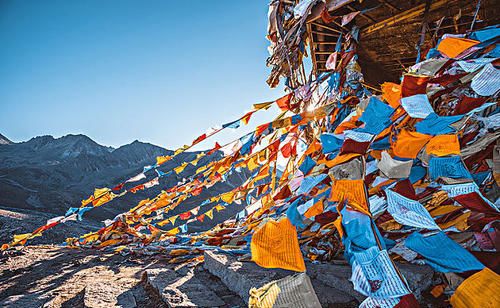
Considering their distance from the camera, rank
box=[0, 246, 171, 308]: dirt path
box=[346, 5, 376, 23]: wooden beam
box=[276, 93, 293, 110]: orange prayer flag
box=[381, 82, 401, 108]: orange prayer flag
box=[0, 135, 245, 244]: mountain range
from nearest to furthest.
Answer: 1. box=[381, 82, 401, 108]: orange prayer flag
2. box=[0, 246, 171, 308]: dirt path
3. box=[276, 93, 293, 110]: orange prayer flag
4. box=[346, 5, 376, 23]: wooden beam
5. box=[0, 135, 245, 244]: mountain range

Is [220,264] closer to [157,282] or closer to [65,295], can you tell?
[157,282]

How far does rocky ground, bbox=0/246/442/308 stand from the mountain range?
613 centimetres

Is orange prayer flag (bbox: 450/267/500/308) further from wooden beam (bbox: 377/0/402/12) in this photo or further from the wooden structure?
wooden beam (bbox: 377/0/402/12)

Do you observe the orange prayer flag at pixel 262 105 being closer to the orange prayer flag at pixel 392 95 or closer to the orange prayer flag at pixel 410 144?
the orange prayer flag at pixel 392 95

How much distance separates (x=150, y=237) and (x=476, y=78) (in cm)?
525

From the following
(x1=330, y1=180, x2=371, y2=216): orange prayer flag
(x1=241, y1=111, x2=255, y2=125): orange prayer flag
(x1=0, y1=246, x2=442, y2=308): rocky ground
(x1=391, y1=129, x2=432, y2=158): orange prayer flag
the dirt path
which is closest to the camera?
(x1=330, y1=180, x2=371, y2=216): orange prayer flag

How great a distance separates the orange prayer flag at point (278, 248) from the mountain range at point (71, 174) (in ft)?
29.7

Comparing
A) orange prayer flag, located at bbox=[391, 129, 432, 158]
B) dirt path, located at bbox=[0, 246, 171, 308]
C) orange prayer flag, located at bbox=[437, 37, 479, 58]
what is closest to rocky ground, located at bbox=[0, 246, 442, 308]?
dirt path, located at bbox=[0, 246, 171, 308]

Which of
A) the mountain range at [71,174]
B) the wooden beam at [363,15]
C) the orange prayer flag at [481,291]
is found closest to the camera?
the orange prayer flag at [481,291]

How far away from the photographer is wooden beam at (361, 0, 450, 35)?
3627 mm

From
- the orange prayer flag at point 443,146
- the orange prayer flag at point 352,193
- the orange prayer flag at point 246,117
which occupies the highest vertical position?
the orange prayer flag at point 246,117

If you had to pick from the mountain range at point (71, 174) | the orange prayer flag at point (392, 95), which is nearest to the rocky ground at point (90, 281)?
the orange prayer flag at point (392, 95)

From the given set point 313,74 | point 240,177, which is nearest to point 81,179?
point 240,177

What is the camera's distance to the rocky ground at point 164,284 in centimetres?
156
